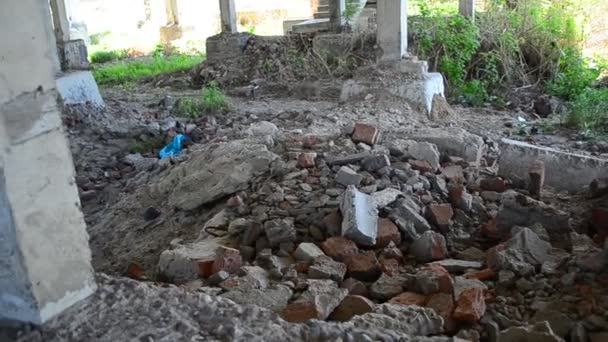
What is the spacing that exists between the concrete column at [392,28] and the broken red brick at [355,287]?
465 centimetres

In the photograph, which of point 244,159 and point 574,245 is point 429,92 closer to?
point 244,159

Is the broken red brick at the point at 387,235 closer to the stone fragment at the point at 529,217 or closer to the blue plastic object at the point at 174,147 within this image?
the stone fragment at the point at 529,217

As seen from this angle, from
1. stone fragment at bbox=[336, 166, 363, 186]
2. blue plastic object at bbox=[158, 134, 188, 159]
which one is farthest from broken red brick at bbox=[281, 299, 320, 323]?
blue plastic object at bbox=[158, 134, 188, 159]

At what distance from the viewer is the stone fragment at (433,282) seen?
3.34m

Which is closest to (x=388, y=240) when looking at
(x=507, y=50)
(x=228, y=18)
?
(x=507, y=50)

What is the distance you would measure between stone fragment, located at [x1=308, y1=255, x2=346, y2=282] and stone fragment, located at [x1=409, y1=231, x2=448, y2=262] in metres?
0.57

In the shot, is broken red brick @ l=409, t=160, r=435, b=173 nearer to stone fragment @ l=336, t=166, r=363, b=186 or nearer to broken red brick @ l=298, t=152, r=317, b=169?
stone fragment @ l=336, t=166, r=363, b=186

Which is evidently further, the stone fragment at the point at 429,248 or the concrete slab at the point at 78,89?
the concrete slab at the point at 78,89

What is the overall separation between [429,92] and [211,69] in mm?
5376

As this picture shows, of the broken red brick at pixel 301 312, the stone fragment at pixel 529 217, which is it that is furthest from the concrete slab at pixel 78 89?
the broken red brick at pixel 301 312

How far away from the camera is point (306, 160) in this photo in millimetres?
5027

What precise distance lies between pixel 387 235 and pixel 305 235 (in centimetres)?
54

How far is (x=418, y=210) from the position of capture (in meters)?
4.33

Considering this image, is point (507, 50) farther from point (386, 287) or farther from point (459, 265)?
point (386, 287)
